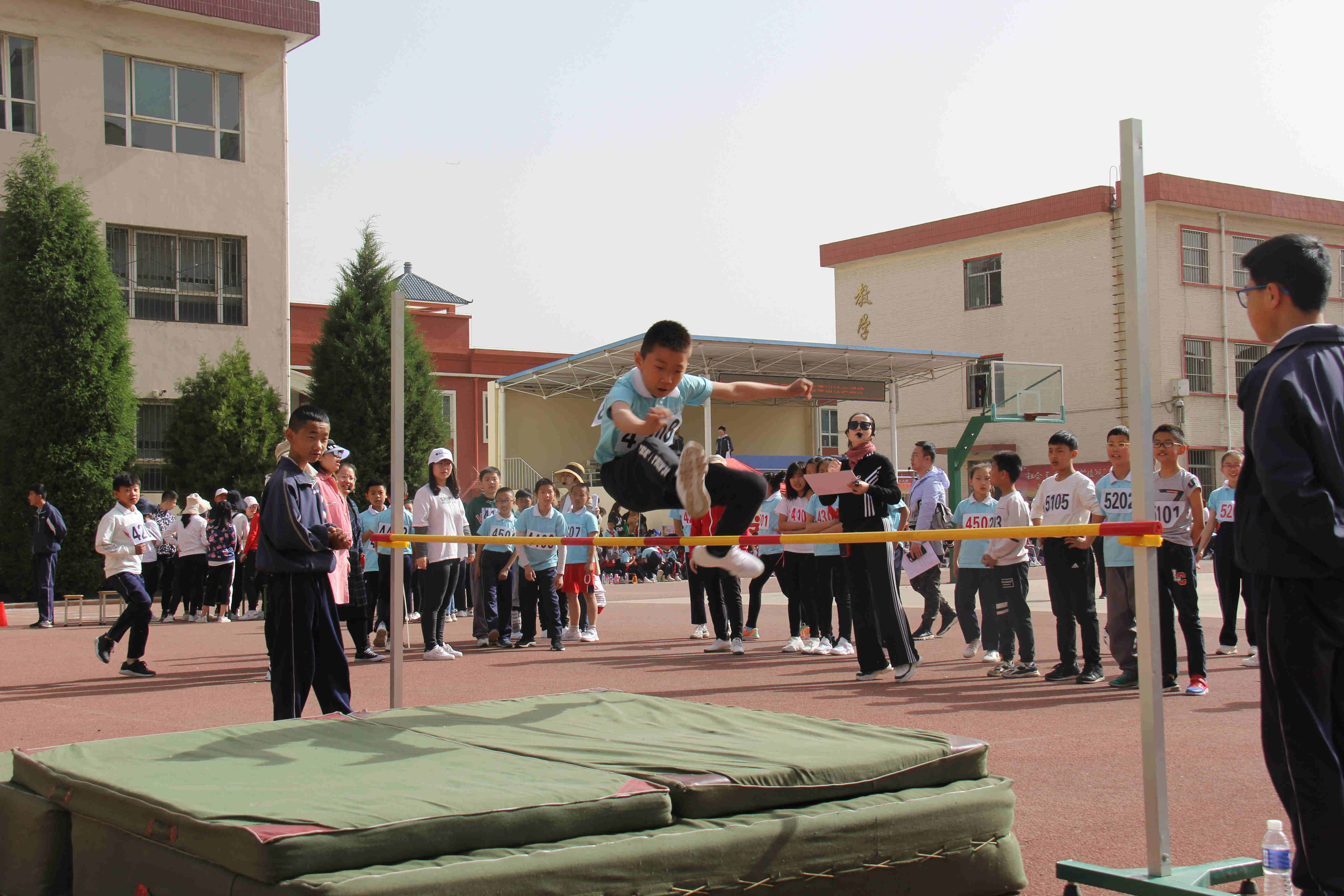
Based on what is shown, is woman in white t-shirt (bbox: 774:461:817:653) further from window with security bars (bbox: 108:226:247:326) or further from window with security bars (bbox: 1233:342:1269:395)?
window with security bars (bbox: 1233:342:1269:395)

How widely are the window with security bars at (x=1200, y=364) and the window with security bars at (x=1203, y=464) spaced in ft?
5.84

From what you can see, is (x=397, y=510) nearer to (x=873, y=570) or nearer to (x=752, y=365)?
(x=873, y=570)

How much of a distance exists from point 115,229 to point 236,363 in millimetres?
3791

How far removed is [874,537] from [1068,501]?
440 cm

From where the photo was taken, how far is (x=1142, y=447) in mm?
4137

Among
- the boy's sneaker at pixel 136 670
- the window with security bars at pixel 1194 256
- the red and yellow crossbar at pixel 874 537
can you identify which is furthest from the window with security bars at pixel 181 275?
the window with security bars at pixel 1194 256

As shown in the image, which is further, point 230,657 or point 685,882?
point 230,657

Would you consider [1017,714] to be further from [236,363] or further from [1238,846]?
[236,363]

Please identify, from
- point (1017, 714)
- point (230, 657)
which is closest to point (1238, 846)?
Answer: point (1017, 714)

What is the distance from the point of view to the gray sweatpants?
27.7 ft

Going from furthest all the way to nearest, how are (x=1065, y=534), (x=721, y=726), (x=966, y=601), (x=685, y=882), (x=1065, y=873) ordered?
(x=966, y=601)
(x=721, y=726)
(x=1065, y=534)
(x=1065, y=873)
(x=685, y=882)

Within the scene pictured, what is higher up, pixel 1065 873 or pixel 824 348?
pixel 824 348

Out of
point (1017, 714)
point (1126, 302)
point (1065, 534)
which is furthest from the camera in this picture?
point (1017, 714)

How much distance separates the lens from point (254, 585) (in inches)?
608
